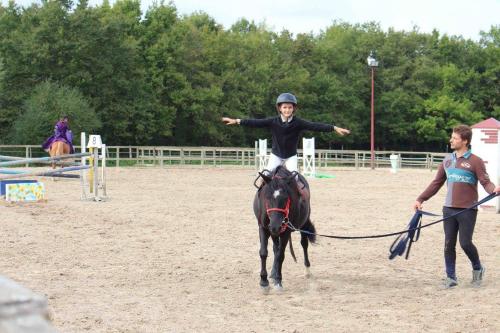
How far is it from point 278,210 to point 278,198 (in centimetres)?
13

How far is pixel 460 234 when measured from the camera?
7.65 metres

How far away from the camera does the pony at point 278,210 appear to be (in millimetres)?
7379

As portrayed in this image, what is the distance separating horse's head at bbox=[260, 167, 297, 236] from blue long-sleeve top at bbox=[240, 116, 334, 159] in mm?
548

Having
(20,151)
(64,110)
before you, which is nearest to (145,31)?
(64,110)

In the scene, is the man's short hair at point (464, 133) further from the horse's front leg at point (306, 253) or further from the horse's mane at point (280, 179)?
the horse's front leg at point (306, 253)

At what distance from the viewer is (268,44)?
6650 cm

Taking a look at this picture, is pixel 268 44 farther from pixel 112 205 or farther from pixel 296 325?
pixel 296 325

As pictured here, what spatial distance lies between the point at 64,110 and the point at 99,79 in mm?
9944

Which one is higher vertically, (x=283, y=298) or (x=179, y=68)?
(x=179, y=68)

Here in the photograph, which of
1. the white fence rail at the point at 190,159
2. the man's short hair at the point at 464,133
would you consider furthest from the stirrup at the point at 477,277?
the white fence rail at the point at 190,159

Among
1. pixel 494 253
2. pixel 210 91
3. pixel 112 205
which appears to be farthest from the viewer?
pixel 210 91

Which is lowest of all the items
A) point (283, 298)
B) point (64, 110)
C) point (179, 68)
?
point (283, 298)

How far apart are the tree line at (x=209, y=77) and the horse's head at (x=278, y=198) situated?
3472cm

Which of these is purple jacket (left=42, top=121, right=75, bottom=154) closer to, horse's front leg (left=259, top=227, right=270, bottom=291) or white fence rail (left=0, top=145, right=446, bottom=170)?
white fence rail (left=0, top=145, right=446, bottom=170)
